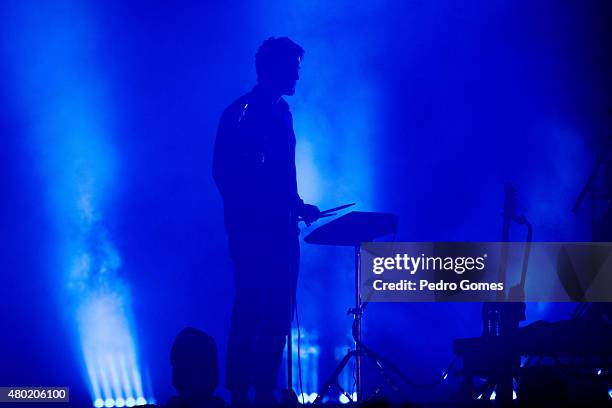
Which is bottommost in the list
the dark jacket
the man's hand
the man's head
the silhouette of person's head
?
the silhouette of person's head

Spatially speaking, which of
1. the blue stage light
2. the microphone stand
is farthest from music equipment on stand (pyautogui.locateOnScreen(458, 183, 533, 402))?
the blue stage light

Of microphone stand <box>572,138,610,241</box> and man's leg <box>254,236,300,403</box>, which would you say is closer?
Result: man's leg <box>254,236,300,403</box>

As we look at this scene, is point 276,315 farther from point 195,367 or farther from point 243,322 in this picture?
point 195,367

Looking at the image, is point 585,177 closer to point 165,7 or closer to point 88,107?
point 165,7

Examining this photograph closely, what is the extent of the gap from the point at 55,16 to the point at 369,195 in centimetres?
296

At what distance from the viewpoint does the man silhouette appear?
505cm

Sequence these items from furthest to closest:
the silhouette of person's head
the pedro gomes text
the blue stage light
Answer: the blue stage light, the pedro gomes text, the silhouette of person's head

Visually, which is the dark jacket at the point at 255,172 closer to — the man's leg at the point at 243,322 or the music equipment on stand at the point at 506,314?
the man's leg at the point at 243,322

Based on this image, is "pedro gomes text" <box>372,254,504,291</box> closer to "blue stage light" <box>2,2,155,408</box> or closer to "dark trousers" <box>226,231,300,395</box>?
"dark trousers" <box>226,231,300,395</box>

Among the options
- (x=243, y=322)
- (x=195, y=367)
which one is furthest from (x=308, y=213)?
(x=195, y=367)

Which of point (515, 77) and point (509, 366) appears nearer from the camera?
point (509, 366)

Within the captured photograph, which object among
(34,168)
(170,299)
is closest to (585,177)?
(170,299)

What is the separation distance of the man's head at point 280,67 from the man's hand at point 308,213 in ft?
3.25

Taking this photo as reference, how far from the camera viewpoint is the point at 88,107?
555 cm
